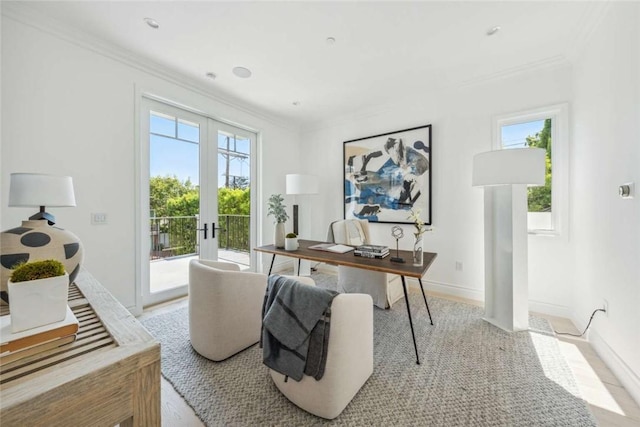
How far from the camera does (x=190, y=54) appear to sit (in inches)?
99.7

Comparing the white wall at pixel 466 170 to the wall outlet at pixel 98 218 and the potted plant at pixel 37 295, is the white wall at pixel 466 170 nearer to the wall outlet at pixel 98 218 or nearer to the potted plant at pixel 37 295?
the wall outlet at pixel 98 218

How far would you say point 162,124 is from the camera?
2.96 meters

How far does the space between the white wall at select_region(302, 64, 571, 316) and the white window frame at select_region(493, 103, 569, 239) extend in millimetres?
77

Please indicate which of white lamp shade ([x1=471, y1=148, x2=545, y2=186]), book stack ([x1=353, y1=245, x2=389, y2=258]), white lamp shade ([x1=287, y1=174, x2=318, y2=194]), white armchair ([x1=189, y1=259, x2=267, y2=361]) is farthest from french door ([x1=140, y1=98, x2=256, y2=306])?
white lamp shade ([x1=471, y1=148, x2=545, y2=186])

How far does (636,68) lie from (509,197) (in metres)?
1.08

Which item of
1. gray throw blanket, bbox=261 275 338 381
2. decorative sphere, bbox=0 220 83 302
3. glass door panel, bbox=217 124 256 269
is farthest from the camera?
glass door panel, bbox=217 124 256 269

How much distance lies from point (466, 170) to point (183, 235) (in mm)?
3616

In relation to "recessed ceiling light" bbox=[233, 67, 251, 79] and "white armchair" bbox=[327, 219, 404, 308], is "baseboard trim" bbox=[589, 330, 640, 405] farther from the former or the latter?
"recessed ceiling light" bbox=[233, 67, 251, 79]

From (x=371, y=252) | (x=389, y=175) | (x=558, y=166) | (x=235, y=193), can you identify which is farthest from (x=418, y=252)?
(x=235, y=193)

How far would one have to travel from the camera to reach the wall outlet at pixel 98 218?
2.37 metres

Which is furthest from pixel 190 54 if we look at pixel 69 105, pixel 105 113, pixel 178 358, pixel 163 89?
pixel 178 358

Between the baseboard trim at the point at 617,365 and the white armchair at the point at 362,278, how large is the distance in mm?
1579

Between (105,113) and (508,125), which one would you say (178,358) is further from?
(508,125)

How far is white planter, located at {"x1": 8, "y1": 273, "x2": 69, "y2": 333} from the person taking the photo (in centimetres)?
67
